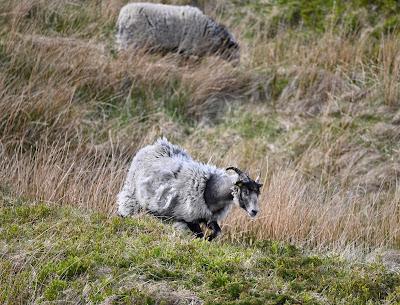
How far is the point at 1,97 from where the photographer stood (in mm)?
11523

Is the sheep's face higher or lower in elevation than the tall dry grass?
higher

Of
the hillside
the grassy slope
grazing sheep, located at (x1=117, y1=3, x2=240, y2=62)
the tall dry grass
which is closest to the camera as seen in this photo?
the grassy slope

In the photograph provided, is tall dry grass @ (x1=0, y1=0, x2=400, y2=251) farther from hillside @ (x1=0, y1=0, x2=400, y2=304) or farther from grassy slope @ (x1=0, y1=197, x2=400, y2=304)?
grassy slope @ (x1=0, y1=197, x2=400, y2=304)

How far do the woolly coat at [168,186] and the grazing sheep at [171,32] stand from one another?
20.3 ft

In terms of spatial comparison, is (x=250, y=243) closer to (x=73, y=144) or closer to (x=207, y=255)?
(x=207, y=255)

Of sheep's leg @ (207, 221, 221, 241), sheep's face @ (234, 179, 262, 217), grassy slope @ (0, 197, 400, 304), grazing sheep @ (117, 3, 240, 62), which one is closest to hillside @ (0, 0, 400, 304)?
grassy slope @ (0, 197, 400, 304)

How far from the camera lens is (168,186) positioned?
779 centimetres

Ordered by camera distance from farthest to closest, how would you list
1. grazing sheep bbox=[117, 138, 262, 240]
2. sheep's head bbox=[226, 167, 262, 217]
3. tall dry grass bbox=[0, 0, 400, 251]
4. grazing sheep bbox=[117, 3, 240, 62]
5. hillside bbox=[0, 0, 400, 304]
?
1. grazing sheep bbox=[117, 3, 240, 62]
2. tall dry grass bbox=[0, 0, 400, 251]
3. grazing sheep bbox=[117, 138, 262, 240]
4. sheep's head bbox=[226, 167, 262, 217]
5. hillside bbox=[0, 0, 400, 304]

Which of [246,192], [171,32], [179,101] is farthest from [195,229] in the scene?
[171,32]

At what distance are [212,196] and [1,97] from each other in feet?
16.8

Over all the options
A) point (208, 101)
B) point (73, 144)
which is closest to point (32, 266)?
point (73, 144)

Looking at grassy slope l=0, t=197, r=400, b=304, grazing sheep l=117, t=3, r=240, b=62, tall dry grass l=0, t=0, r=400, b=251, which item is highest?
grassy slope l=0, t=197, r=400, b=304

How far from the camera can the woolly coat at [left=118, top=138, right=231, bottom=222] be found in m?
7.64

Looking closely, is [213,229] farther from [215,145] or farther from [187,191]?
[215,145]
